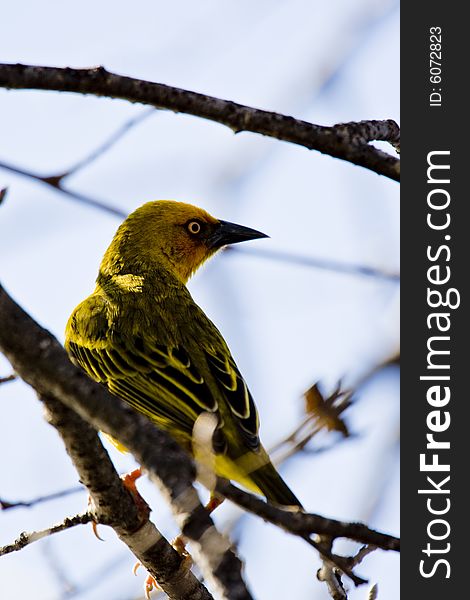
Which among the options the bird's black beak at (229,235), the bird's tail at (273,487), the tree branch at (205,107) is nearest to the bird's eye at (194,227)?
the bird's black beak at (229,235)

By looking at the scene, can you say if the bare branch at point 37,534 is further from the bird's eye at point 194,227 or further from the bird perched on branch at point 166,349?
the bird's eye at point 194,227

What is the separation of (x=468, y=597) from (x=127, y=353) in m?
2.83

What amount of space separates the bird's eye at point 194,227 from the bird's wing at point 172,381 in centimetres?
190

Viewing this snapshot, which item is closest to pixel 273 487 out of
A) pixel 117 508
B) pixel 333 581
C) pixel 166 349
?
pixel 333 581

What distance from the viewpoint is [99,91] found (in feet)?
9.71

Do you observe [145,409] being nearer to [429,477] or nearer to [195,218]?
[429,477]

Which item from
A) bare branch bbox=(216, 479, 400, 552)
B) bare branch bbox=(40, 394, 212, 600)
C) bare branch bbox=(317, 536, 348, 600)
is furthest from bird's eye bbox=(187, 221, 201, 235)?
bare branch bbox=(216, 479, 400, 552)

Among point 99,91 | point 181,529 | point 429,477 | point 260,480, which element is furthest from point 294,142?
point 260,480

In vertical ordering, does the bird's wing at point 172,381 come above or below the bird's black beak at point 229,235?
below

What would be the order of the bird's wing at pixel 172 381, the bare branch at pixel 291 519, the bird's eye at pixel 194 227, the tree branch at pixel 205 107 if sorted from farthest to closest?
the bird's eye at pixel 194 227, the bird's wing at pixel 172 381, the tree branch at pixel 205 107, the bare branch at pixel 291 519

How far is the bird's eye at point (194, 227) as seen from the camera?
303 inches

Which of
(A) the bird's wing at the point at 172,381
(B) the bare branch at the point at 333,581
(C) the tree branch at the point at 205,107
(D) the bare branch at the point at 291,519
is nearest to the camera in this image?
(D) the bare branch at the point at 291,519

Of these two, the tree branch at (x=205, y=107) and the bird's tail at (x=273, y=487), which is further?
the bird's tail at (x=273, y=487)

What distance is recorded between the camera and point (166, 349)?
5758mm
